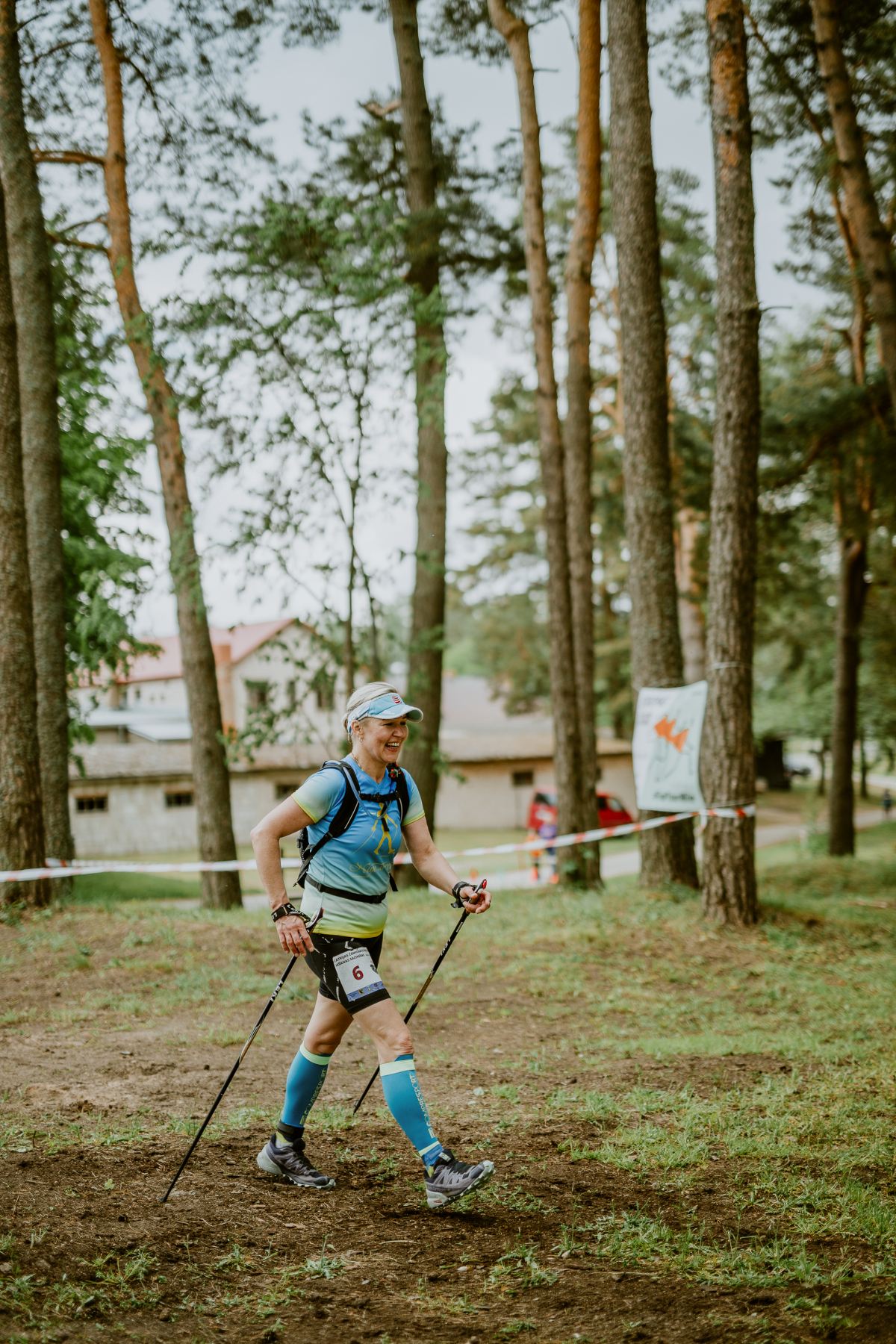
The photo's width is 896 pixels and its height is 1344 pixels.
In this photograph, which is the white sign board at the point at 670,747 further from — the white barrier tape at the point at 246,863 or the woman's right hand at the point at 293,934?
the woman's right hand at the point at 293,934

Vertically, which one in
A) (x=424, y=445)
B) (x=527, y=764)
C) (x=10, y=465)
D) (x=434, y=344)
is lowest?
(x=527, y=764)

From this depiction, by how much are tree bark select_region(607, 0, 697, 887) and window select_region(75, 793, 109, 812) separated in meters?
25.1

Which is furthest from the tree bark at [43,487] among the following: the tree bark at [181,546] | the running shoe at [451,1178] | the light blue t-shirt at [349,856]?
the running shoe at [451,1178]

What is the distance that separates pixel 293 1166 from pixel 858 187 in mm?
12524

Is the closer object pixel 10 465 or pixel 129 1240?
pixel 129 1240

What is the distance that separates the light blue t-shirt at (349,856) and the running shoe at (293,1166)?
994mm

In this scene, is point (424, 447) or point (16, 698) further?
point (424, 447)

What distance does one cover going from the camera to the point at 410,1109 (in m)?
3.96

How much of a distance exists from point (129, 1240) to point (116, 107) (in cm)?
1340

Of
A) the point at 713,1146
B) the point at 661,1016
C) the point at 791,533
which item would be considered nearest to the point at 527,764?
the point at 791,533

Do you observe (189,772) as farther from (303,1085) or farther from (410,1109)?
(410,1109)

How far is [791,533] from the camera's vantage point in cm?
1797

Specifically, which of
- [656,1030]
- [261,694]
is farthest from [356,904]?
[261,694]

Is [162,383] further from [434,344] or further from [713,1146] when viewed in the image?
[713,1146]
